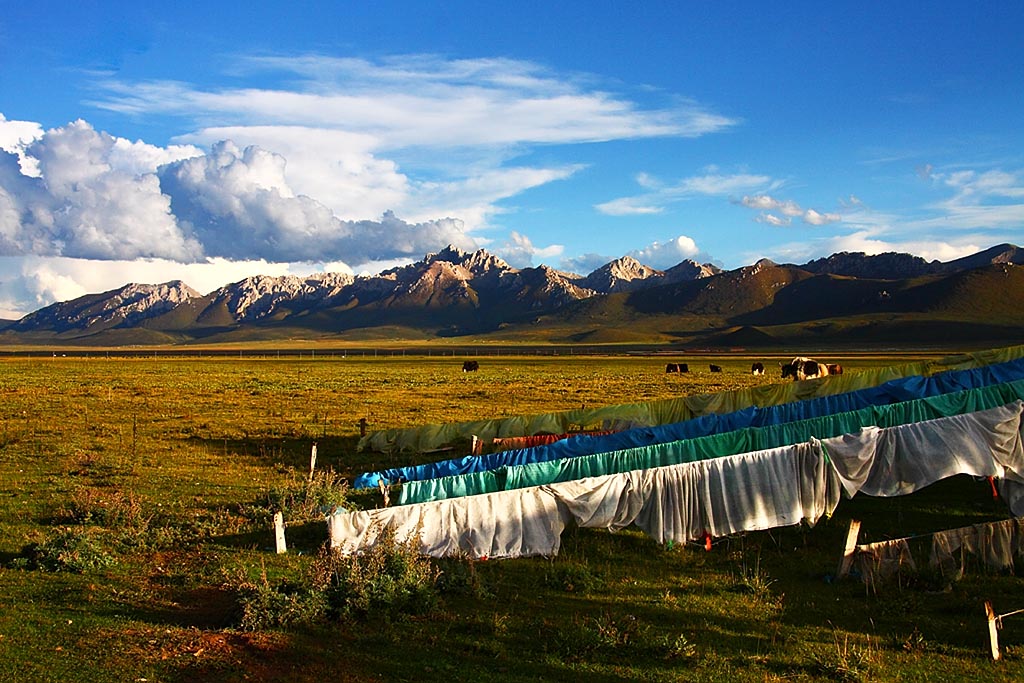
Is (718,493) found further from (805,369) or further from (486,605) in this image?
(805,369)

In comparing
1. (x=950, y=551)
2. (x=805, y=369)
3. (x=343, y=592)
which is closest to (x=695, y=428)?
(x=950, y=551)

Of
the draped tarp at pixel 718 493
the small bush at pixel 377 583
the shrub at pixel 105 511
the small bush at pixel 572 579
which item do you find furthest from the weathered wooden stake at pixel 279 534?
the small bush at pixel 572 579

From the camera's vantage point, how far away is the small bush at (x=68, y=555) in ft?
43.8

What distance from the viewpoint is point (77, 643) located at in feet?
33.2

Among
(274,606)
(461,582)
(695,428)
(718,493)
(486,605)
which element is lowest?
(486,605)

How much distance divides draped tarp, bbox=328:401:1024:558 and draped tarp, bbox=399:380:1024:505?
44.9 inches

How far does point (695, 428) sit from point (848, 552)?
657 cm

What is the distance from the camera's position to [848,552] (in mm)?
12836

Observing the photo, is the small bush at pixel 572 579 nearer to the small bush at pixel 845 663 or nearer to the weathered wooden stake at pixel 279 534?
the small bush at pixel 845 663

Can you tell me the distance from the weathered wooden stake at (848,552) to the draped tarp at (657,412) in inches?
436

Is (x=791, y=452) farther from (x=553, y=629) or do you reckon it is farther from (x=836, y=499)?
(x=553, y=629)

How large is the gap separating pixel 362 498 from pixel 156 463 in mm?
8783

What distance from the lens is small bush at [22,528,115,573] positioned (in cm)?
1334

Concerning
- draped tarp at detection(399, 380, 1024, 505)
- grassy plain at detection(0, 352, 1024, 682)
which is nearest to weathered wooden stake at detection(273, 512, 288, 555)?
grassy plain at detection(0, 352, 1024, 682)
